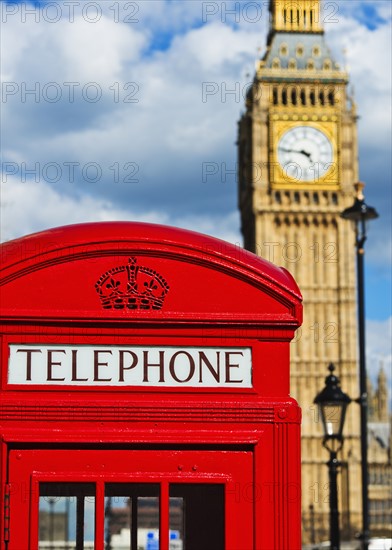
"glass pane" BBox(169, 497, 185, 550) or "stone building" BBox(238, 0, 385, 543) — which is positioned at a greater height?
"stone building" BBox(238, 0, 385, 543)

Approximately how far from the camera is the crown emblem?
3627 mm

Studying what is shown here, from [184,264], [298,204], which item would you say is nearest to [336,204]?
[298,204]

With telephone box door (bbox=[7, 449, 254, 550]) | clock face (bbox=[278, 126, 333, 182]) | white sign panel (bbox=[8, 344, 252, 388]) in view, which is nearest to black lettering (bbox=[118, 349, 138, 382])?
white sign panel (bbox=[8, 344, 252, 388])

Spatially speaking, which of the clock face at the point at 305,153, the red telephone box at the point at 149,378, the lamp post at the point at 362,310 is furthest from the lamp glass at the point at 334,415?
the clock face at the point at 305,153

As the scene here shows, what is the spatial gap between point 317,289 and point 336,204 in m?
3.51

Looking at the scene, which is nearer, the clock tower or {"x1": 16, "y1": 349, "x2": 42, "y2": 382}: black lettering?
{"x1": 16, "y1": 349, "x2": 42, "y2": 382}: black lettering

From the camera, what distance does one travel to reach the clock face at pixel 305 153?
1939 inches

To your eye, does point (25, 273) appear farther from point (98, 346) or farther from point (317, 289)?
point (317, 289)

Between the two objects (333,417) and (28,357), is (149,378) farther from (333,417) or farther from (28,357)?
(333,417)

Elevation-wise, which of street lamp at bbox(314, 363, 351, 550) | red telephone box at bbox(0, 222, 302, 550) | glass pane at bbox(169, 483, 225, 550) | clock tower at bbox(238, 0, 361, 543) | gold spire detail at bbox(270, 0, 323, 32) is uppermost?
gold spire detail at bbox(270, 0, 323, 32)

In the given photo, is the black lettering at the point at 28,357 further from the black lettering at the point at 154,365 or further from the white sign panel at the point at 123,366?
the black lettering at the point at 154,365

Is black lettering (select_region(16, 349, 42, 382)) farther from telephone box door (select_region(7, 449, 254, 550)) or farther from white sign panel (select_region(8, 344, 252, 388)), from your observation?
telephone box door (select_region(7, 449, 254, 550))

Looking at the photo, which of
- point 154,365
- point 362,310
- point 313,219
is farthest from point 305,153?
point 154,365

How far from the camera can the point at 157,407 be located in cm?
353
